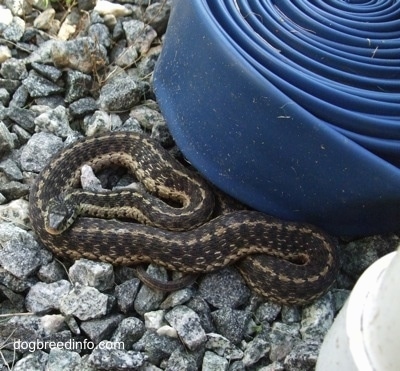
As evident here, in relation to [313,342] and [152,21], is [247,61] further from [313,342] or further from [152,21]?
[152,21]

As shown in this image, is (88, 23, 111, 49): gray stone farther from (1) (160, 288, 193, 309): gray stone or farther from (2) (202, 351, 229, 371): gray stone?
(2) (202, 351, 229, 371): gray stone

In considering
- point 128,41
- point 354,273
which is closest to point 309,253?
point 354,273

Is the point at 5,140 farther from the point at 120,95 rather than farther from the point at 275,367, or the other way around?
the point at 275,367

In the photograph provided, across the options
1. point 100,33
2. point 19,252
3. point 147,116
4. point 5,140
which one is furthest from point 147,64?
point 19,252

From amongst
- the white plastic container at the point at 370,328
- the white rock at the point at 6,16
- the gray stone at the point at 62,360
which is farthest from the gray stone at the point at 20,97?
the white plastic container at the point at 370,328

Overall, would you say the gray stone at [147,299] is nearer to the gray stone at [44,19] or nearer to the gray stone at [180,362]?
the gray stone at [180,362]
